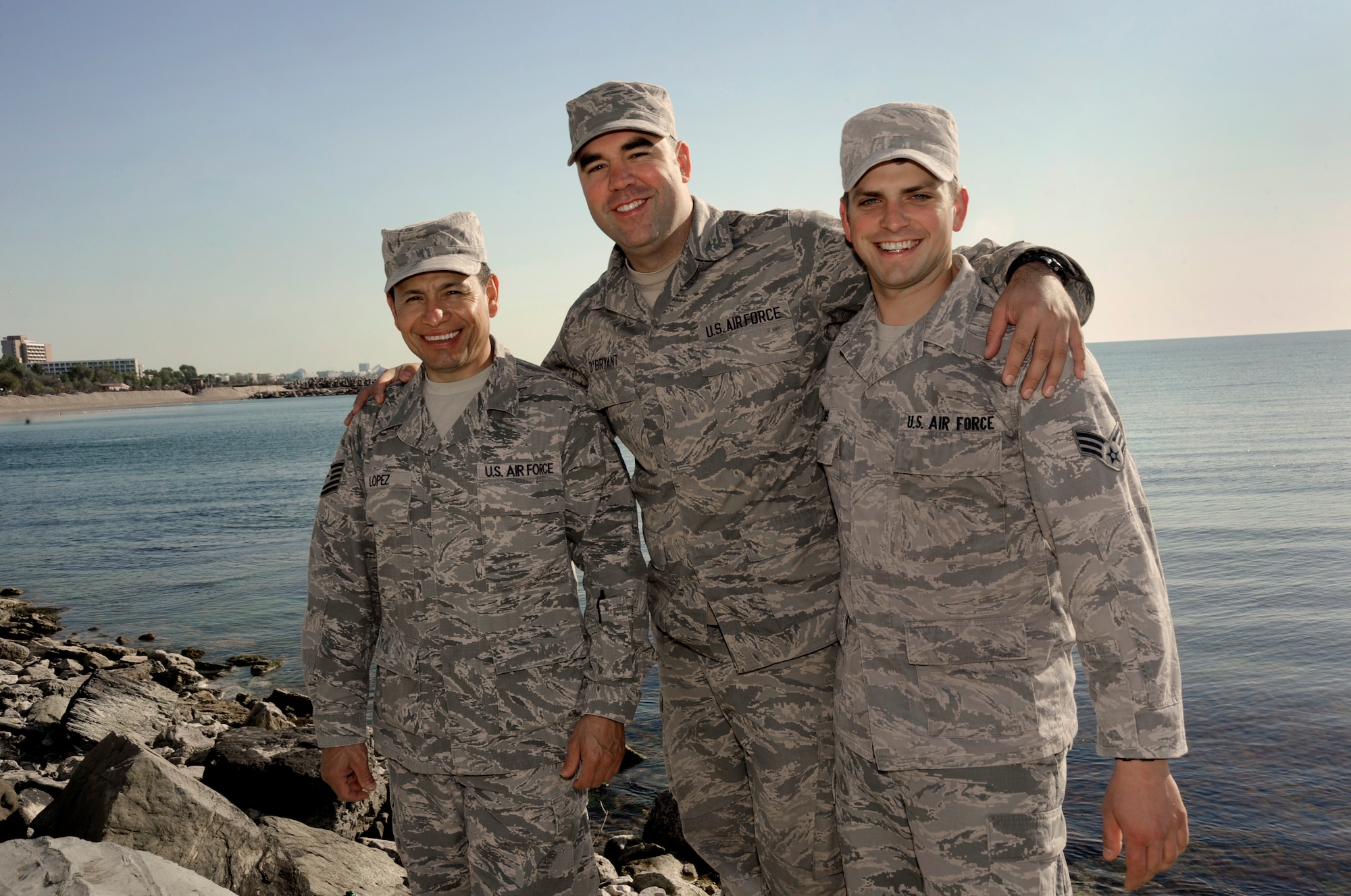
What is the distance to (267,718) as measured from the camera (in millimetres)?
9875

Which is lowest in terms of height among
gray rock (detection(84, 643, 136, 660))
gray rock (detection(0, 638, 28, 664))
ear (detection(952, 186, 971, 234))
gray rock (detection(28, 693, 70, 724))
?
gray rock (detection(84, 643, 136, 660))

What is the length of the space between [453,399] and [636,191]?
1108 millimetres

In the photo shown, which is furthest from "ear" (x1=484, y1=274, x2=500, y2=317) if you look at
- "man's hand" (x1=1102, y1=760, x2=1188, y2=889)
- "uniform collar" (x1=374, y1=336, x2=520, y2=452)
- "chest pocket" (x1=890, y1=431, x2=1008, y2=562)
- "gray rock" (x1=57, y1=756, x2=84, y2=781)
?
"gray rock" (x1=57, y1=756, x2=84, y2=781)

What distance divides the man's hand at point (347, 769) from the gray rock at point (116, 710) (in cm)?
637

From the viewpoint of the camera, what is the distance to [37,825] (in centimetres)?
499

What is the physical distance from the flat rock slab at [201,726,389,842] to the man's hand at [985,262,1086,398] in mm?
5976

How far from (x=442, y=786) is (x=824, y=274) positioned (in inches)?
96.4

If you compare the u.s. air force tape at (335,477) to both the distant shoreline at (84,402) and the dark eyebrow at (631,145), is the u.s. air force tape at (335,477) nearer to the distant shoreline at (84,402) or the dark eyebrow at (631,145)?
the dark eyebrow at (631,145)

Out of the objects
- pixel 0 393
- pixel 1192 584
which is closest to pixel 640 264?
pixel 1192 584

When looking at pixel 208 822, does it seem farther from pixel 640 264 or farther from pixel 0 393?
pixel 0 393

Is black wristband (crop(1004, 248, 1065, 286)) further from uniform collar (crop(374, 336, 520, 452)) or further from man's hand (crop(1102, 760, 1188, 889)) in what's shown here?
uniform collar (crop(374, 336, 520, 452))

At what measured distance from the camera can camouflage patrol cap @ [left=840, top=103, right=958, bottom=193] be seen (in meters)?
2.89

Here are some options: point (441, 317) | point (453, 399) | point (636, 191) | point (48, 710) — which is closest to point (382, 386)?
point (453, 399)

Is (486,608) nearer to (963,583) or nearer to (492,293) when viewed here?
(492,293)
